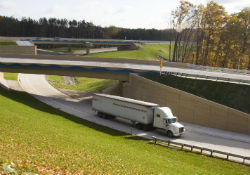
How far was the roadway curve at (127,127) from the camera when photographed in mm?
27203

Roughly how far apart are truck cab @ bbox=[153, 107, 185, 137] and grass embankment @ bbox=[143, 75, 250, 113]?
7981 mm

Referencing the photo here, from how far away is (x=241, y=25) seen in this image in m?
55.8

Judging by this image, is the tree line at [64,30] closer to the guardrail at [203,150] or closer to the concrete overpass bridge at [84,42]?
the concrete overpass bridge at [84,42]

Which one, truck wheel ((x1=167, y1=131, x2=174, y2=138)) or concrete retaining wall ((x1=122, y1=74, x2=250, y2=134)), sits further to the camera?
concrete retaining wall ((x1=122, y1=74, x2=250, y2=134))

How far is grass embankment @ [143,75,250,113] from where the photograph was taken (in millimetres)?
32438

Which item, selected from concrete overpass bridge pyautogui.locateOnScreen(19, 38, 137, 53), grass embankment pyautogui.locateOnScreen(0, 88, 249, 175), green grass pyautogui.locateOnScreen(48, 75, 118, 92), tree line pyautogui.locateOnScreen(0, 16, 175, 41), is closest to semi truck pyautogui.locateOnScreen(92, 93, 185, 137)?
grass embankment pyautogui.locateOnScreen(0, 88, 249, 175)

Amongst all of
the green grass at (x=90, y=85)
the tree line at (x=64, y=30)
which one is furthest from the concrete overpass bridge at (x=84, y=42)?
the green grass at (x=90, y=85)

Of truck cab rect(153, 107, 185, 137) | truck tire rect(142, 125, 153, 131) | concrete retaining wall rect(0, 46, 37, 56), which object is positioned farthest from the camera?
concrete retaining wall rect(0, 46, 37, 56)

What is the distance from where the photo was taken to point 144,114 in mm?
30062

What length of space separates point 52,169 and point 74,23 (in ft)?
507

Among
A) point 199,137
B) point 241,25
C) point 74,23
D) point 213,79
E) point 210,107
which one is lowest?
point 199,137

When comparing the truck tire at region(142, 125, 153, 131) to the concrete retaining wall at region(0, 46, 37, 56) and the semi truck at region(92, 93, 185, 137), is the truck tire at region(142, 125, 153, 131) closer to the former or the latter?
the semi truck at region(92, 93, 185, 137)

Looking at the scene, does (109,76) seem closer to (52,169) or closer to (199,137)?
(199,137)

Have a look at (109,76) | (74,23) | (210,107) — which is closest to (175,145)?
(210,107)
